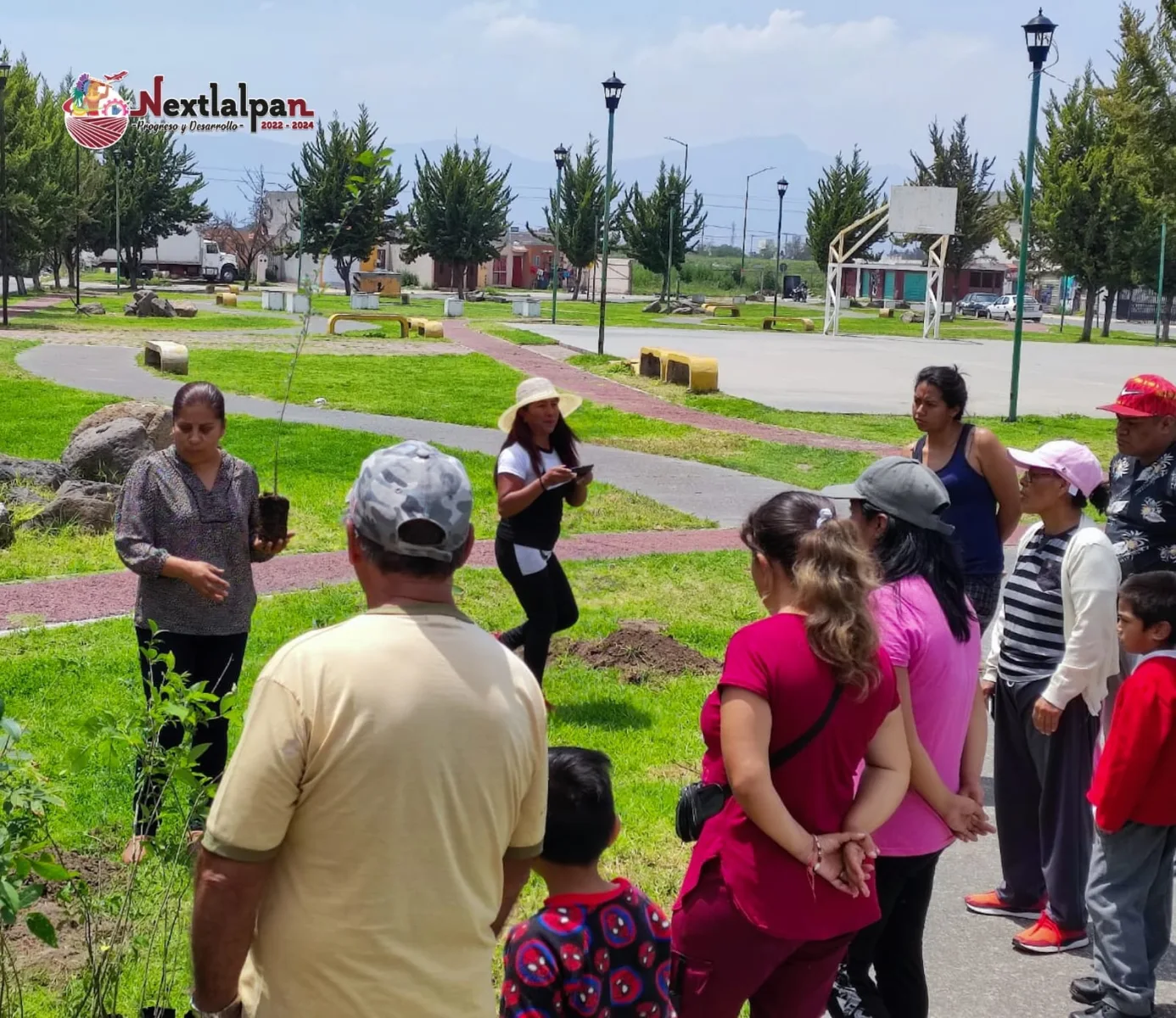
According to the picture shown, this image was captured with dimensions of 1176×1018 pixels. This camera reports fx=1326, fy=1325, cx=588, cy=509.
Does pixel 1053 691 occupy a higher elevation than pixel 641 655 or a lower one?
higher

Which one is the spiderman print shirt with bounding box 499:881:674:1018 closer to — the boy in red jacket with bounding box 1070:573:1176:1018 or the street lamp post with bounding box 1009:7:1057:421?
the boy in red jacket with bounding box 1070:573:1176:1018

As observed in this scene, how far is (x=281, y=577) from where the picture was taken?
1005 cm

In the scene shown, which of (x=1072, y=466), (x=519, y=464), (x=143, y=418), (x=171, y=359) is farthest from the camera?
(x=171, y=359)

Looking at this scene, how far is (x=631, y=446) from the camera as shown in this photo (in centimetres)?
1727

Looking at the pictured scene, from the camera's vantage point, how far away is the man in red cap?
538 centimetres

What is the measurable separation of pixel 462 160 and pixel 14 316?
1199 inches

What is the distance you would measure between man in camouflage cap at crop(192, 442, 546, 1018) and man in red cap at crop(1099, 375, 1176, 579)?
387 centimetres

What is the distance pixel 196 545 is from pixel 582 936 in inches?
108

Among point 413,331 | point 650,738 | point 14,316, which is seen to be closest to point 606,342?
point 413,331

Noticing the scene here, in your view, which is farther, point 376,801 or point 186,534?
point 186,534

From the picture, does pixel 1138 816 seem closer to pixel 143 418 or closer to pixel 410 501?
pixel 410 501

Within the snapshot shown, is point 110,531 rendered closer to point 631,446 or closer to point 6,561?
point 6,561

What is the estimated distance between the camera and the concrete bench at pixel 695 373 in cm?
2312

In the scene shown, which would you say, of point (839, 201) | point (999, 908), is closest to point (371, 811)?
point (999, 908)
